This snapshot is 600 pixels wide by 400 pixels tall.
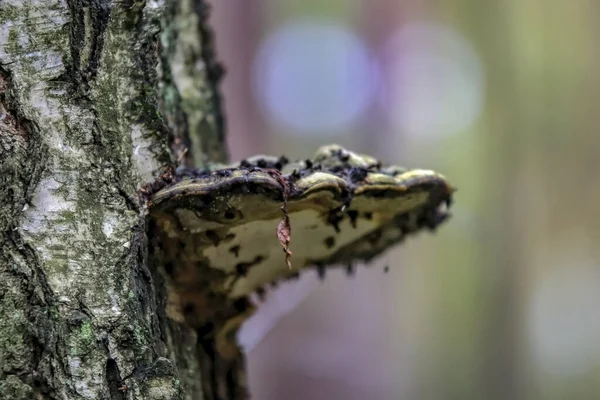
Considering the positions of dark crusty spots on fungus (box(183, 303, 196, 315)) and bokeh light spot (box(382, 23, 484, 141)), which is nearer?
dark crusty spots on fungus (box(183, 303, 196, 315))

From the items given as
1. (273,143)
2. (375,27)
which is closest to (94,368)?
(273,143)

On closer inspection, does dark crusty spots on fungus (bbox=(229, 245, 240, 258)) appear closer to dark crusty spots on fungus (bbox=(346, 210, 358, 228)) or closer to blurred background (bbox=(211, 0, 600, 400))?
dark crusty spots on fungus (bbox=(346, 210, 358, 228))

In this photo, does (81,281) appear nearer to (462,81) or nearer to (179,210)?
(179,210)

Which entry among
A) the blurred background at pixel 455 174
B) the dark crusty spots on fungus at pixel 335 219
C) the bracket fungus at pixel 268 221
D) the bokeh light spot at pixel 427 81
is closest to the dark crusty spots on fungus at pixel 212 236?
the bracket fungus at pixel 268 221

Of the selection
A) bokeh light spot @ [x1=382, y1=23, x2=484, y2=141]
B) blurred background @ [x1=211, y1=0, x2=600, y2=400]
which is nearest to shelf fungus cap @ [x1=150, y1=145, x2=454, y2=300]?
blurred background @ [x1=211, y1=0, x2=600, y2=400]

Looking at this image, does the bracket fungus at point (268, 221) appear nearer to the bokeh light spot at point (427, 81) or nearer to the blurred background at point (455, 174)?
the blurred background at point (455, 174)

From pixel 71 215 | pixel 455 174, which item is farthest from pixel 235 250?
pixel 455 174
